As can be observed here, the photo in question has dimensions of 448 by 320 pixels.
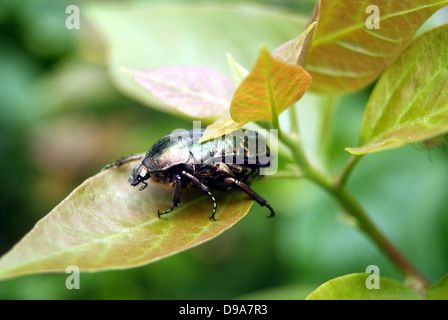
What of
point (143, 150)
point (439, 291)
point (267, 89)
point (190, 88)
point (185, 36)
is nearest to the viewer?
point (267, 89)

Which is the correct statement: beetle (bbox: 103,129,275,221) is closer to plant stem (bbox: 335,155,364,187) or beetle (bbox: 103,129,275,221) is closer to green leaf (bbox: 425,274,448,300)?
plant stem (bbox: 335,155,364,187)

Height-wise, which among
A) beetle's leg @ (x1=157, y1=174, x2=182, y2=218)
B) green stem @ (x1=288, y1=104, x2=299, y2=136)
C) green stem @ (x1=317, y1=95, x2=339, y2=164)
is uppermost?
green stem @ (x1=317, y1=95, x2=339, y2=164)

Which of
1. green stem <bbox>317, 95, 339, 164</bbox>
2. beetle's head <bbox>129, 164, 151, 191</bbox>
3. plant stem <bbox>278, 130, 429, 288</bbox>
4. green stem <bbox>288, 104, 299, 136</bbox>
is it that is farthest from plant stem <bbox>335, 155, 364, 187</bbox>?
beetle's head <bbox>129, 164, 151, 191</bbox>

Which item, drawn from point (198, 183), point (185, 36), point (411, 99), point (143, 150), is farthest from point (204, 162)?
point (143, 150)

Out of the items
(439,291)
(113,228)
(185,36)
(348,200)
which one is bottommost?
(439,291)

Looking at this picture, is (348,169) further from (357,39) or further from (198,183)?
(198,183)

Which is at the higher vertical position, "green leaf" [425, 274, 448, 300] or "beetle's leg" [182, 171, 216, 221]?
"beetle's leg" [182, 171, 216, 221]
